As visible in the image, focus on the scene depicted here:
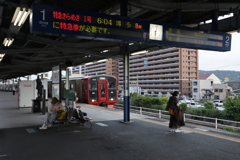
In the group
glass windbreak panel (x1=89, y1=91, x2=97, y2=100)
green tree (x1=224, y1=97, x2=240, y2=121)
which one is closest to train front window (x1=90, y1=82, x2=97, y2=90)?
glass windbreak panel (x1=89, y1=91, x2=97, y2=100)

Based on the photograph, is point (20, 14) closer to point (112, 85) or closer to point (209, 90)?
point (112, 85)

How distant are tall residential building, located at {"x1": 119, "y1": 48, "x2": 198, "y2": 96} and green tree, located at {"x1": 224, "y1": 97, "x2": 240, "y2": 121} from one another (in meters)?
61.3

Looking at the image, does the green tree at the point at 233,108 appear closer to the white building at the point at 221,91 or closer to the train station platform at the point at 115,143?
the train station platform at the point at 115,143

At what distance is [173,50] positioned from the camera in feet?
306

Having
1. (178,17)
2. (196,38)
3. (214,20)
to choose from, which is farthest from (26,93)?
(214,20)

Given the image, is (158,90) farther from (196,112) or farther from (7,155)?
(7,155)

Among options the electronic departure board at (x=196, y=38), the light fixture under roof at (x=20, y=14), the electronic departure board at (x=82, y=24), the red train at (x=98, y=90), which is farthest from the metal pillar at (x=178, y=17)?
the red train at (x=98, y=90)

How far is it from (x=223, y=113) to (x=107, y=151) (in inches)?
547

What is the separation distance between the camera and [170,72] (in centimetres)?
9250

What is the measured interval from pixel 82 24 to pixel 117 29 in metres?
1.02

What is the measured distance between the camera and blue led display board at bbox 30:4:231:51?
17.6 ft

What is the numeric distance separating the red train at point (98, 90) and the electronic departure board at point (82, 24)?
15.2m

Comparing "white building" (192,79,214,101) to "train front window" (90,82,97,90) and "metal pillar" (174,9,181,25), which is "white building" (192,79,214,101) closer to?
"train front window" (90,82,97,90)

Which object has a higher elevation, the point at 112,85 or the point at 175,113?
the point at 112,85
